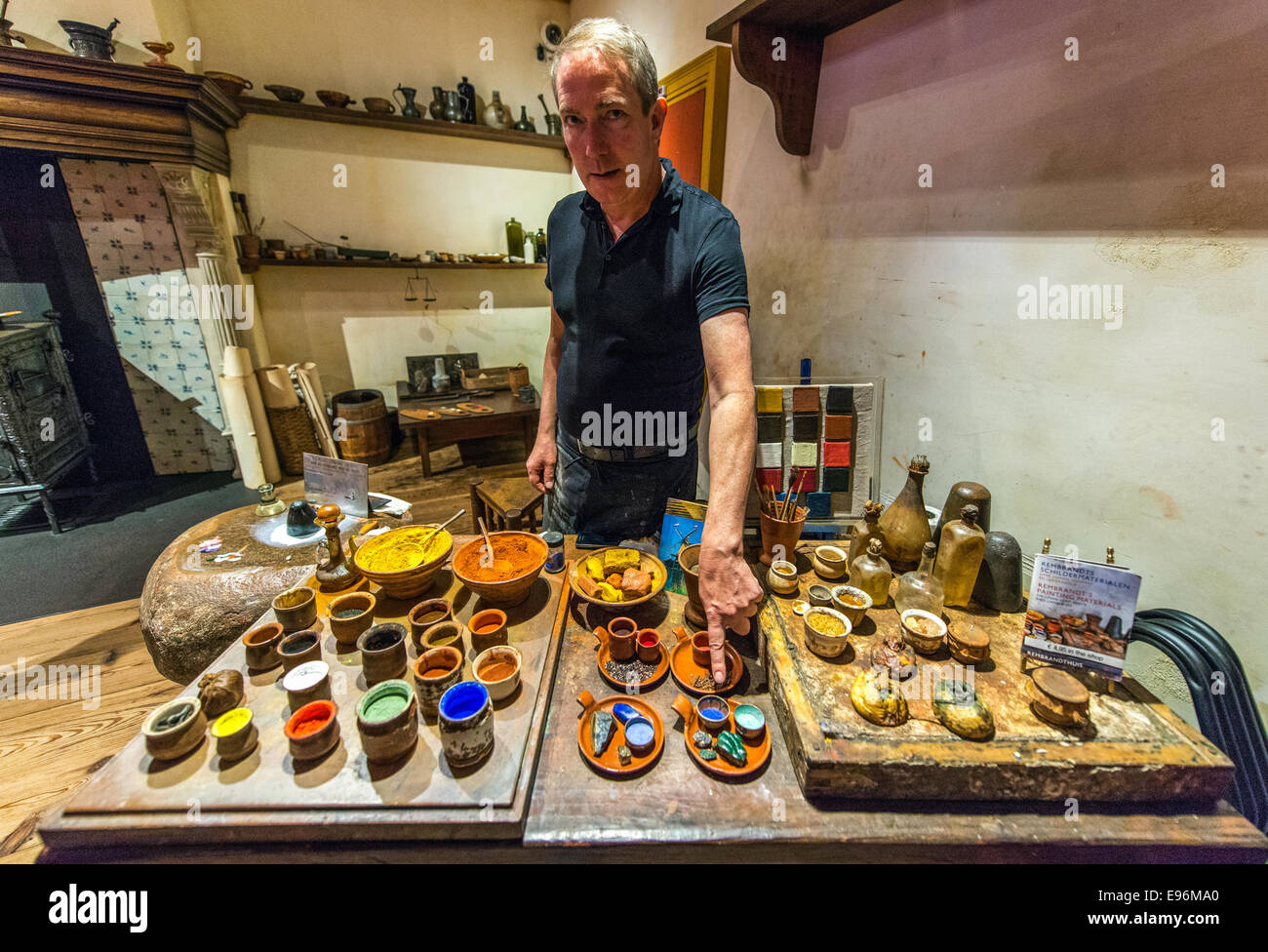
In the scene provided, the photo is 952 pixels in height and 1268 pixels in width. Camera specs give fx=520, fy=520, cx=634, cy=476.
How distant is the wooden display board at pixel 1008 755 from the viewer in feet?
3.29

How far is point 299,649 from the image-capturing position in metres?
1.32

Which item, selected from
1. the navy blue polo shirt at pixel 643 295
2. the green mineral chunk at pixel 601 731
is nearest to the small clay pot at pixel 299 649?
the green mineral chunk at pixel 601 731

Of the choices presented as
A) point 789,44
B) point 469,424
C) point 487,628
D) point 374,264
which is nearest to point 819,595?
point 487,628

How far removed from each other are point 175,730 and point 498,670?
2.13ft

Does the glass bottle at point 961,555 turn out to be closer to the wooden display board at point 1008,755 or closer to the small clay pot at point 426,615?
the wooden display board at point 1008,755

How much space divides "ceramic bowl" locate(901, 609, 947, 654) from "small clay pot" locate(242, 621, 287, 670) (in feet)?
5.24

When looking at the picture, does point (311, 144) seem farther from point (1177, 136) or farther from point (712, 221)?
point (1177, 136)

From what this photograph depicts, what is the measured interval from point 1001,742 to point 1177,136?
1.39 metres

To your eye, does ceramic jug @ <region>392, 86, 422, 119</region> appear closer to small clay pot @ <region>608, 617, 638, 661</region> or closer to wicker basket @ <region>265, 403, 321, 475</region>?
wicker basket @ <region>265, 403, 321, 475</region>

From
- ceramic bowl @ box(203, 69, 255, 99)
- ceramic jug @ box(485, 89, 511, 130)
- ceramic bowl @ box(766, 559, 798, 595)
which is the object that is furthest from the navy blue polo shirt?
ceramic jug @ box(485, 89, 511, 130)

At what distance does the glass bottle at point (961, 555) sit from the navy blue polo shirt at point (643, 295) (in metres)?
0.85

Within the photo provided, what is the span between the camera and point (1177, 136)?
116 centimetres

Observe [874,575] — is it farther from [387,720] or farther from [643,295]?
[387,720]

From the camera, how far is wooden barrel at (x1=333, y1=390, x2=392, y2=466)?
4758 mm
